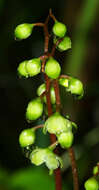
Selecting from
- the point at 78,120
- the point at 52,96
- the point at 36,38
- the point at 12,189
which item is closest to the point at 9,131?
the point at 78,120

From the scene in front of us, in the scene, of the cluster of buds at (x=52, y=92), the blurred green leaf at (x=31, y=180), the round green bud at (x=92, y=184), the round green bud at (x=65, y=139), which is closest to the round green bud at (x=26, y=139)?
the cluster of buds at (x=52, y=92)

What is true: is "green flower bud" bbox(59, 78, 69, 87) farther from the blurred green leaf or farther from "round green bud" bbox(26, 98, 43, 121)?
the blurred green leaf

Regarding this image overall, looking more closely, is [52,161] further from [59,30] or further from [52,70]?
[59,30]

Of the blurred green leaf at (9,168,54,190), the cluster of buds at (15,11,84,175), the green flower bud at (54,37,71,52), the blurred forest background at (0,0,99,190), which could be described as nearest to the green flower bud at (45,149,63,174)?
the cluster of buds at (15,11,84,175)

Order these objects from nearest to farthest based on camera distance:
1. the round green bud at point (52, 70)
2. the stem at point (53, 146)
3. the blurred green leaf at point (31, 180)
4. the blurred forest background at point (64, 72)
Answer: the round green bud at point (52, 70) → the stem at point (53, 146) → the blurred green leaf at point (31, 180) → the blurred forest background at point (64, 72)

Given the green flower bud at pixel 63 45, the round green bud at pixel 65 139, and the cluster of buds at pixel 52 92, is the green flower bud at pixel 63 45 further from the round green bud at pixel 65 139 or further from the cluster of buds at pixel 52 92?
the round green bud at pixel 65 139

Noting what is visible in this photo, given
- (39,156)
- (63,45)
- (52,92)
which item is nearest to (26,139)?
(39,156)

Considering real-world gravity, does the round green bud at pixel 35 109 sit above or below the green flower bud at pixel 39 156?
above
